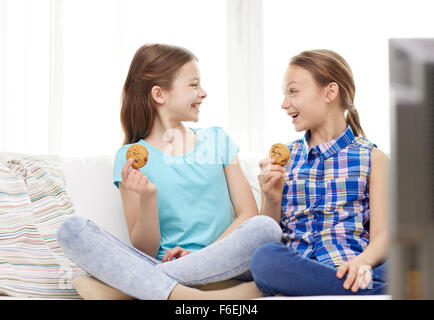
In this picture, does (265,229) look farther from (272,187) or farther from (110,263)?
(110,263)

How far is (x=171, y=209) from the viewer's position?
4.82 ft

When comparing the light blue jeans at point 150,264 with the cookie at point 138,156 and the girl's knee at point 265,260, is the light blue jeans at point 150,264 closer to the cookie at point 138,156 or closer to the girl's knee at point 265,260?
the girl's knee at point 265,260

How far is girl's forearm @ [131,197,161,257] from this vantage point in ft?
4.47

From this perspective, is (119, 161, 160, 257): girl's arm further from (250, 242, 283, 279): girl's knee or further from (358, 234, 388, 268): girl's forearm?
(358, 234, 388, 268): girl's forearm

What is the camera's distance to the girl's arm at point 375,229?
1.08 metres

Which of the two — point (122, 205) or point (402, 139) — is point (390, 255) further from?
point (122, 205)

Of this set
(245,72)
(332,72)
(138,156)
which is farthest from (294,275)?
(245,72)

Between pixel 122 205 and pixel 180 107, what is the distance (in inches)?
14.2

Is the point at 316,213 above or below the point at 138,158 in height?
below

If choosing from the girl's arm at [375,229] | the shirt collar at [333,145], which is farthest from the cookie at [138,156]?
the girl's arm at [375,229]
